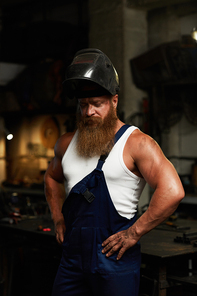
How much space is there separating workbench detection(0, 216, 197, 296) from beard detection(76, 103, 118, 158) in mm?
1049

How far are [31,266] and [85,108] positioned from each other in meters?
3.99

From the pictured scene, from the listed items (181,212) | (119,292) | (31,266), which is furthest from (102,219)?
(181,212)

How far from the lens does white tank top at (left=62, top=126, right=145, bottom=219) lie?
98.2 inches

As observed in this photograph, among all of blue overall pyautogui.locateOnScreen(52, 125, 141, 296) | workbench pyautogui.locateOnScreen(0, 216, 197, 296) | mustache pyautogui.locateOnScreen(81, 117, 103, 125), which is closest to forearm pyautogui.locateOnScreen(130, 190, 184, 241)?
blue overall pyautogui.locateOnScreen(52, 125, 141, 296)

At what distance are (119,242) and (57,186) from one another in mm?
777

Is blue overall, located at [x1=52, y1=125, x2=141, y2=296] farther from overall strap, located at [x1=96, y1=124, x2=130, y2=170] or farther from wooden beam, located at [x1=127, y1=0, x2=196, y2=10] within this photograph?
wooden beam, located at [x1=127, y1=0, x2=196, y2=10]

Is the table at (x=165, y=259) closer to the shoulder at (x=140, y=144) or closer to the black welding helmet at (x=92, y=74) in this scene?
the shoulder at (x=140, y=144)

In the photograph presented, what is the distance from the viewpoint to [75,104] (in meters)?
8.16

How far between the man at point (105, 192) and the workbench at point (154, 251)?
769 millimetres

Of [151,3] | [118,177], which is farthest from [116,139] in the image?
[151,3]

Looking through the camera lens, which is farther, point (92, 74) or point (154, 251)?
point (154, 251)

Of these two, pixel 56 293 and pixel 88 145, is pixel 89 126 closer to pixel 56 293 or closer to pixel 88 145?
pixel 88 145

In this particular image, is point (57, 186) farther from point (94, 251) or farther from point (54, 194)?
point (94, 251)

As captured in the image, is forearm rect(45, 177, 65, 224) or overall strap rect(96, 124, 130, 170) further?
forearm rect(45, 177, 65, 224)
